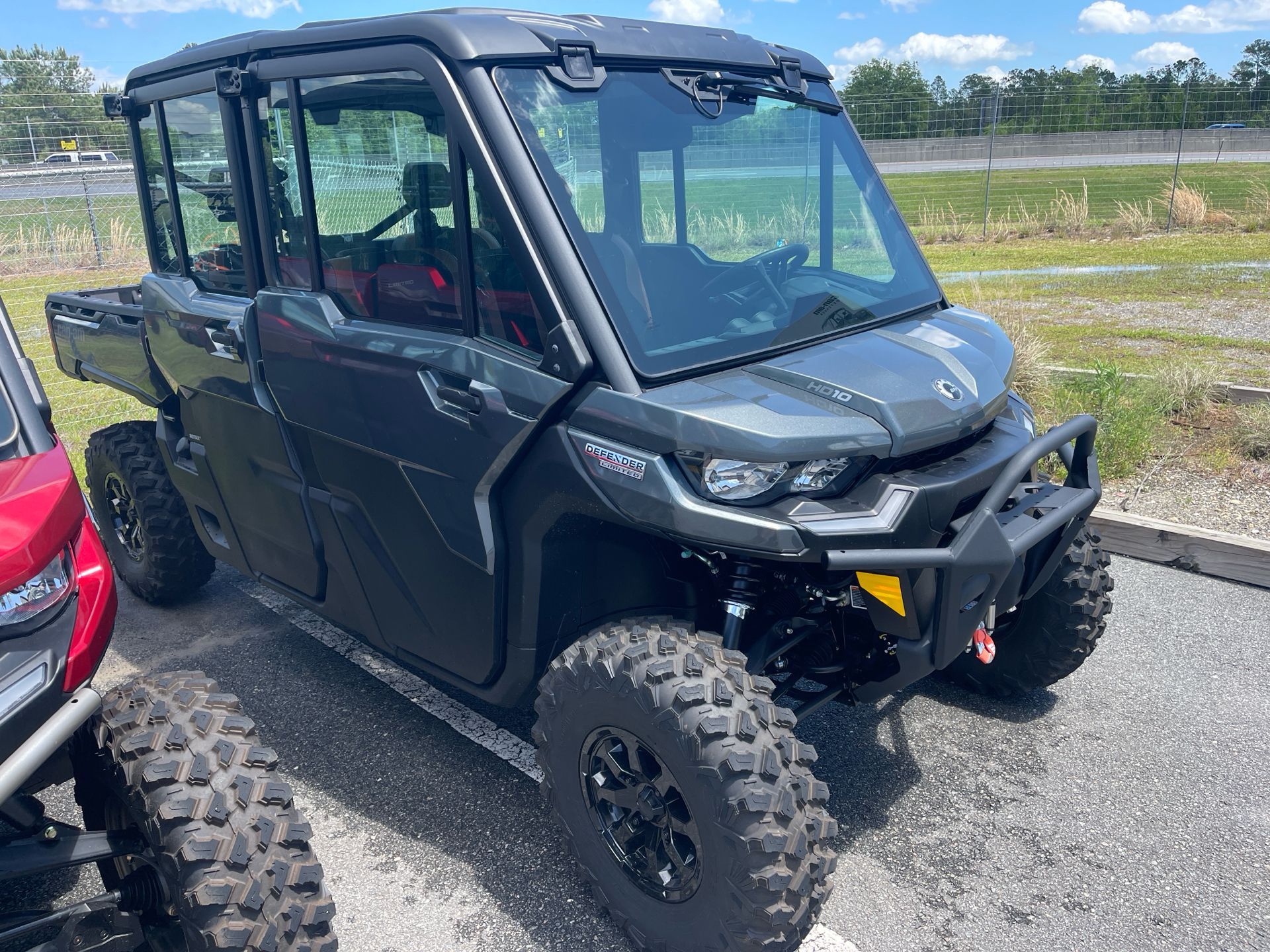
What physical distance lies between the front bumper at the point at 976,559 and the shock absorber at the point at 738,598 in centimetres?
33

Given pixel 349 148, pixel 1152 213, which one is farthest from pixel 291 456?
pixel 1152 213

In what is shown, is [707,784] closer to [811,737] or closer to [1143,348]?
[811,737]

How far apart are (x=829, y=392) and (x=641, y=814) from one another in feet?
3.91

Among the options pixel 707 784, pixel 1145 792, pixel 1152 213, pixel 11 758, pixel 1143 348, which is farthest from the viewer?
pixel 1152 213

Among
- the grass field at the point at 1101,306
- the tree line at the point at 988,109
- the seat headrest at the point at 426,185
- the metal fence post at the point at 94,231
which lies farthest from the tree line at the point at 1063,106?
the seat headrest at the point at 426,185

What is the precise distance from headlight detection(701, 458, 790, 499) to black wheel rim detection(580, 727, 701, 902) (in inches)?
26.1

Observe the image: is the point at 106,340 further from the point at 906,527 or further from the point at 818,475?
the point at 906,527

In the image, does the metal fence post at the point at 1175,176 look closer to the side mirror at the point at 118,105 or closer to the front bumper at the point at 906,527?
the front bumper at the point at 906,527

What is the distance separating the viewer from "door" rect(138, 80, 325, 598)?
3.58 meters

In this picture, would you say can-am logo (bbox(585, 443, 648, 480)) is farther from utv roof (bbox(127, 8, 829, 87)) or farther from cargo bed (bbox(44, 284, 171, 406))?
cargo bed (bbox(44, 284, 171, 406))

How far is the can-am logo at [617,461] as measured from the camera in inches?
96.3

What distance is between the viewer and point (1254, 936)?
267 cm

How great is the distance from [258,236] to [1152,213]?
17.7 metres

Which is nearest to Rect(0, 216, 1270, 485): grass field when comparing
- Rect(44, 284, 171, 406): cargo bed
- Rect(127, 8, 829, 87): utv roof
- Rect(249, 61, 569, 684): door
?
Rect(44, 284, 171, 406): cargo bed
